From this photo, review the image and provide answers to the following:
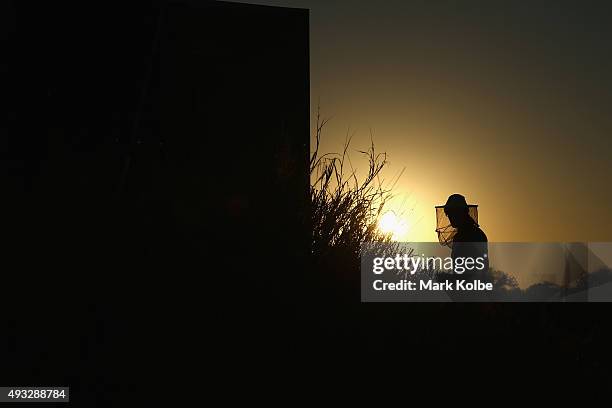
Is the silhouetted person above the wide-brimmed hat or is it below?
below

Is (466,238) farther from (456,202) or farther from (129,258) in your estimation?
(129,258)

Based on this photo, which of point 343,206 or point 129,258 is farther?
point 343,206

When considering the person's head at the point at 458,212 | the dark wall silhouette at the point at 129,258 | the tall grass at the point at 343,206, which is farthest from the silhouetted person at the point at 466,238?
the dark wall silhouette at the point at 129,258

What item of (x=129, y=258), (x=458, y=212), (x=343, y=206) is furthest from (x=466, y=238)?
(x=129, y=258)

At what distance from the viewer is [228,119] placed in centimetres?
580

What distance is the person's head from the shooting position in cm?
449

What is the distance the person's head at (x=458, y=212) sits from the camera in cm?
449

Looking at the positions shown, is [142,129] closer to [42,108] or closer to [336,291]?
[42,108]

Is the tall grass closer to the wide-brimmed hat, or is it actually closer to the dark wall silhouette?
the dark wall silhouette

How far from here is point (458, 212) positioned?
4535 mm

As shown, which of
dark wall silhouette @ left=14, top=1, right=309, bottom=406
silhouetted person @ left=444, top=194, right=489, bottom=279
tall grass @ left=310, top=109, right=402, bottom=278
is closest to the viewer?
dark wall silhouette @ left=14, top=1, right=309, bottom=406

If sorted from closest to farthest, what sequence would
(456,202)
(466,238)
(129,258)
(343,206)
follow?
(129,258) → (343,206) → (466,238) → (456,202)

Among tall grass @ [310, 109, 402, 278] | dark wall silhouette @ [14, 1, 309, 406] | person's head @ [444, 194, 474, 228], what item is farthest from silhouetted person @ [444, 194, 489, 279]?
dark wall silhouette @ [14, 1, 309, 406]

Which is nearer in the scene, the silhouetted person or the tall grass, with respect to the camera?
the tall grass
